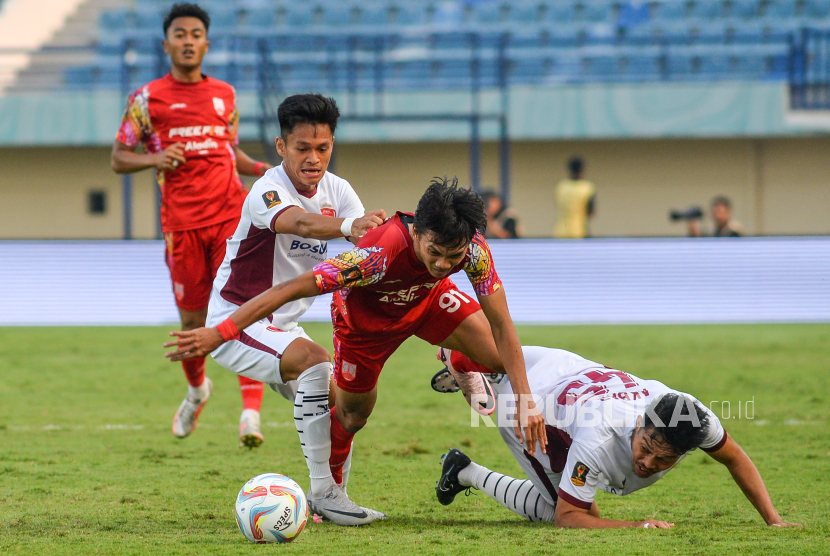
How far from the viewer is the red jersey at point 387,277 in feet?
12.4

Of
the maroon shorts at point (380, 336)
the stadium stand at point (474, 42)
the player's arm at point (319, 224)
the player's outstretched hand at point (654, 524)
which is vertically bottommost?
the player's outstretched hand at point (654, 524)

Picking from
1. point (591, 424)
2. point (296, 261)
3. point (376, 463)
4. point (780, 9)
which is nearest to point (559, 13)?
point (780, 9)

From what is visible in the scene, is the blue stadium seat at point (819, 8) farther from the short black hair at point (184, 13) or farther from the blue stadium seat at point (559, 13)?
the short black hair at point (184, 13)

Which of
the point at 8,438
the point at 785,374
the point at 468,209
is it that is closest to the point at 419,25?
the point at 785,374

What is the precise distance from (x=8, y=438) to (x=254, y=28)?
13.8 meters

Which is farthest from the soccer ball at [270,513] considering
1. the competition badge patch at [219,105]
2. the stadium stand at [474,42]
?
the stadium stand at [474,42]

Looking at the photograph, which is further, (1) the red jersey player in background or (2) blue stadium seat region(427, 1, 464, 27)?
(2) blue stadium seat region(427, 1, 464, 27)

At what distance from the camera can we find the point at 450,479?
4.56 m

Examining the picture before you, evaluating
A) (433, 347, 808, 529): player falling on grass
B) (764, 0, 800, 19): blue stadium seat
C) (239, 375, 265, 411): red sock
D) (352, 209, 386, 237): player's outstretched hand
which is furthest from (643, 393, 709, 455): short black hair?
(764, 0, 800, 19): blue stadium seat

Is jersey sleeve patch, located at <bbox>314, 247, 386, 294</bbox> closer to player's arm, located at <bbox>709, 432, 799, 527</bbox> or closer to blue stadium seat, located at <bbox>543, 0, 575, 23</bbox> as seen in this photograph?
player's arm, located at <bbox>709, 432, 799, 527</bbox>

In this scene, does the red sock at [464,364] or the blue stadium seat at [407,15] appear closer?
the red sock at [464,364]

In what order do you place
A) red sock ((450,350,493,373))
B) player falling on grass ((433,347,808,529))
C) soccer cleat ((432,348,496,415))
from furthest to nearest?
soccer cleat ((432,348,496,415)) < red sock ((450,350,493,373)) < player falling on grass ((433,347,808,529))

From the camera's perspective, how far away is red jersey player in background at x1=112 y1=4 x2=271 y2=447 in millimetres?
6016

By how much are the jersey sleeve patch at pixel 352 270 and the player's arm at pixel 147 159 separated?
2414 mm
